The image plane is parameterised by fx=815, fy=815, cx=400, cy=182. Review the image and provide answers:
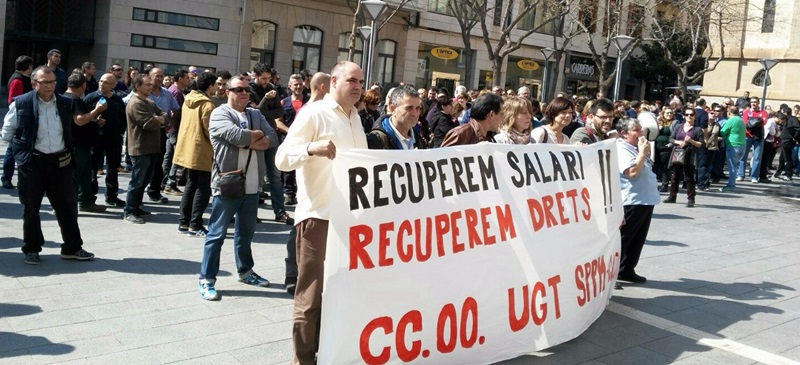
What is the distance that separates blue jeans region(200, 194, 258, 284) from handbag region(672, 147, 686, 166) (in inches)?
387

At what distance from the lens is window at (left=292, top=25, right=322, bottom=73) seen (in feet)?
107

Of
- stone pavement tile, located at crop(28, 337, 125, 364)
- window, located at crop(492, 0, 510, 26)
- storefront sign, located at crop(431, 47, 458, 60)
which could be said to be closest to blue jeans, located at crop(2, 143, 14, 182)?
stone pavement tile, located at crop(28, 337, 125, 364)

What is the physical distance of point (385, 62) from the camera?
35.8m

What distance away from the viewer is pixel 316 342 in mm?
4773

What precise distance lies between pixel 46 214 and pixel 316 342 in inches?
222

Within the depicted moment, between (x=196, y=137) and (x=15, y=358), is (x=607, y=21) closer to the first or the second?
(x=196, y=137)

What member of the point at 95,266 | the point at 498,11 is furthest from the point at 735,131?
the point at 498,11

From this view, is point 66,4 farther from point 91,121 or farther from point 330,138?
point 330,138

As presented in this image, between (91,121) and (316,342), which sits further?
(91,121)

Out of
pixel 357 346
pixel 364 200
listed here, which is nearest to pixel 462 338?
pixel 357 346

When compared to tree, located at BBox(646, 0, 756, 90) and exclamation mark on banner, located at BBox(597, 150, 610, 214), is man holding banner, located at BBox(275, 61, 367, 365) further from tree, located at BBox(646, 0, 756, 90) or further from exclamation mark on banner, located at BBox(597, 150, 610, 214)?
tree, located at BBox(646, 0, 756, 90)

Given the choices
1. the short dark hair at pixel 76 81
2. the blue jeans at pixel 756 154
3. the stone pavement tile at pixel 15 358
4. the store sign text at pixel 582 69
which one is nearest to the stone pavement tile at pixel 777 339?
the stone pavement tile at pixel 15 358

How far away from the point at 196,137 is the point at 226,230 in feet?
7.54

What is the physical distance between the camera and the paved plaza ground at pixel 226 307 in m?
5.23
